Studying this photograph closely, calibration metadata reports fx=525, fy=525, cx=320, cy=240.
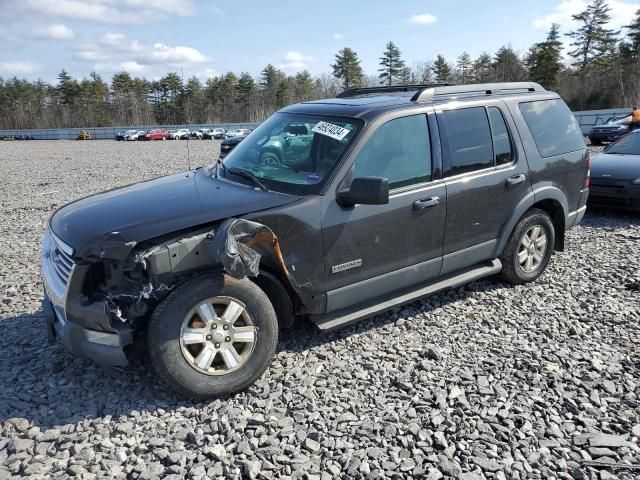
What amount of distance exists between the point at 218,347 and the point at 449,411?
61.8 inches

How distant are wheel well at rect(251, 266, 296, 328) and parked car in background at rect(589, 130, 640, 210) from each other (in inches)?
261

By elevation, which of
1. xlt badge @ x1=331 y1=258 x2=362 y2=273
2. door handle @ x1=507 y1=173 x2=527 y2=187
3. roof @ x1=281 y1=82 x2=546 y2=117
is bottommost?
xlt badge @ x1=331 y1=258 x2=362 y2=273

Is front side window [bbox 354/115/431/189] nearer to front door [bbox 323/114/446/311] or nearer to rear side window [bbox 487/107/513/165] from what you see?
front door [bbox 323/114/446/311]

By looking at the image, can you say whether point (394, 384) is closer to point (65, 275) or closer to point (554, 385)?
point (554, 385)

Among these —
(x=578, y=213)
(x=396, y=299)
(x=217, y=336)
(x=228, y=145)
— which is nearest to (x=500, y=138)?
(x=578, y=213)

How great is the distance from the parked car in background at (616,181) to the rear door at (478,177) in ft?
13.4

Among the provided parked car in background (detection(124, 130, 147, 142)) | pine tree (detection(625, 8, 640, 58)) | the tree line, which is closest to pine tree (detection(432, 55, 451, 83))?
the tree line

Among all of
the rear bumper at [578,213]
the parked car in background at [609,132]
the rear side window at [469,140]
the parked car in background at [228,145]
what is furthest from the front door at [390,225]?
the parked car in background at [609,132]

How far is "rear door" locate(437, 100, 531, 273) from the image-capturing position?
4.56 meters

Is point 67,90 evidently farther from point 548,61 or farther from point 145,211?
point 145,211

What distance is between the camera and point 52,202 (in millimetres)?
11406

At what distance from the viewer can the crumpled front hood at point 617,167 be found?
8336 millimetres

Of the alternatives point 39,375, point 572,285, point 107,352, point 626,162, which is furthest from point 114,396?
point 626,162

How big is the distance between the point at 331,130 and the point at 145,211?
1597mm
